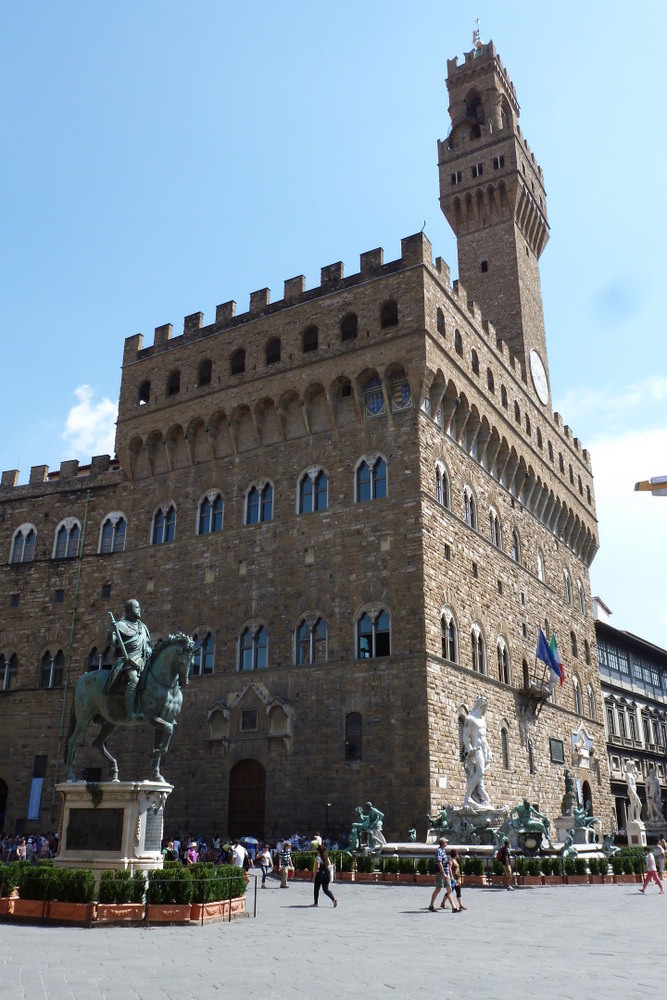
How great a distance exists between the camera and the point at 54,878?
526 inches

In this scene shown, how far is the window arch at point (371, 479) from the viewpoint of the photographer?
28.0 meters

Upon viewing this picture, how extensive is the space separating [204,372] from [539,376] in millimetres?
17022

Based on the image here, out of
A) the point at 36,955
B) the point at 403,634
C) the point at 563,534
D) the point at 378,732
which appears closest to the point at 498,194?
the point at 563,534

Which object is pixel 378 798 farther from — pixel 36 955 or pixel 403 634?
pixel 36 955

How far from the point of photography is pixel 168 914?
13188 mm

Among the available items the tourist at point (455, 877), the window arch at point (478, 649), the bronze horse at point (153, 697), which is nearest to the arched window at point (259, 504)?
the window arch at point (478, 649)

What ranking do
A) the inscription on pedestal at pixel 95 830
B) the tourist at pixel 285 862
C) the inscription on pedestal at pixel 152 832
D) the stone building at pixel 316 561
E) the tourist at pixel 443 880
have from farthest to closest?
the stone building at pixel 316 561, the tourist at pixel 285 862, the tourist at pixel 443 880, the inscription on pedestal at pixel 152 832, the inscription on pedestal at pixel 95 830

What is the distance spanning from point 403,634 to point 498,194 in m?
25.6

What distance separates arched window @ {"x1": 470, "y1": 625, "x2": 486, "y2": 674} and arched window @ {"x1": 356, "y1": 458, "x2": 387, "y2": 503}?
5.78 metres

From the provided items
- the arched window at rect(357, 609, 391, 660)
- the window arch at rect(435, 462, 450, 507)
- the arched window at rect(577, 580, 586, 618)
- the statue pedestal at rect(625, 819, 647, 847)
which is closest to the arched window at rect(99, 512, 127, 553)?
the arched window at rect(357, 609, 391, 660)

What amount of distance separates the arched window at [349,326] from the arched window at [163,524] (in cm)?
939

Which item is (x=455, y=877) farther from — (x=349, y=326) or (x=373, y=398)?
(x=349, y=326)

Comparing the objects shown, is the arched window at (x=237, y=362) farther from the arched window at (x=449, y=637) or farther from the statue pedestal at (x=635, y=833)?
the statue pedestal at (x=635, y=833)

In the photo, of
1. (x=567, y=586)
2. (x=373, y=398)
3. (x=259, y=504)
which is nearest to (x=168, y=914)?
(x=259, y=504)
